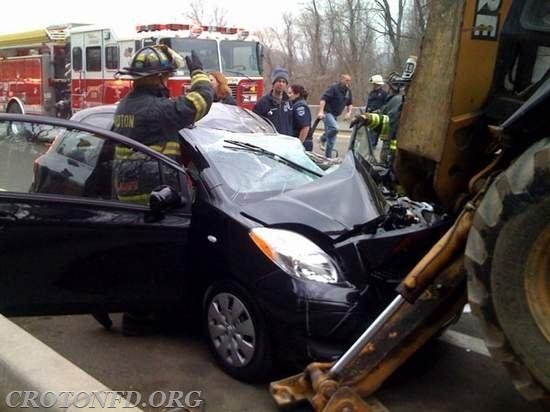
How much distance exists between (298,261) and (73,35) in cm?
1545

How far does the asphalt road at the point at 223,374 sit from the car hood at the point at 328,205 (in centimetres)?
89

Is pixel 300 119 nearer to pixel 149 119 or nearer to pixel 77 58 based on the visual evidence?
pixel 149 119

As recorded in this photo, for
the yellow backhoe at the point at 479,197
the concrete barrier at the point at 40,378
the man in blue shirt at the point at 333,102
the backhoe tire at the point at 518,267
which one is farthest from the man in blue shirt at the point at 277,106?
the concrete barrier at the point at 40,378

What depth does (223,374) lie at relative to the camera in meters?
3.92

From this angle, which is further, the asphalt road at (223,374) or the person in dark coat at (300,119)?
the person in dark coat at (300,119)

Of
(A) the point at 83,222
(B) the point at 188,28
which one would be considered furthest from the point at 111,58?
(A) the point at 83,222

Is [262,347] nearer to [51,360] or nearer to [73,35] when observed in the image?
[51,360]

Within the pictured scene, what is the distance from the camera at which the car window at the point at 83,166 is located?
13.8 feet

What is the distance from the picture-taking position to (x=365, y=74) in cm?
3369

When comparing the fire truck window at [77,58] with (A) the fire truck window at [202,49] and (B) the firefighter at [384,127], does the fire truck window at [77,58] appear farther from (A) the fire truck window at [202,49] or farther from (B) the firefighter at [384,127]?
(B) the firefighter at [384,127]

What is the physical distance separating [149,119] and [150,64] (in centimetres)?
45

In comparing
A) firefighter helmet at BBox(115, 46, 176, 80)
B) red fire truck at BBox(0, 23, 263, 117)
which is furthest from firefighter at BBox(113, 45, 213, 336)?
red fire truck at BBox(0, 23, 263, 117)

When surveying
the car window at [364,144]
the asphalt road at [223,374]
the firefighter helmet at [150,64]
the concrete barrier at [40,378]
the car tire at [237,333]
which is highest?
the firefighter helmet at [150,64]

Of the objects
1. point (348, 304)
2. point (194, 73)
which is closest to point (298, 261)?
point (348, 304)
